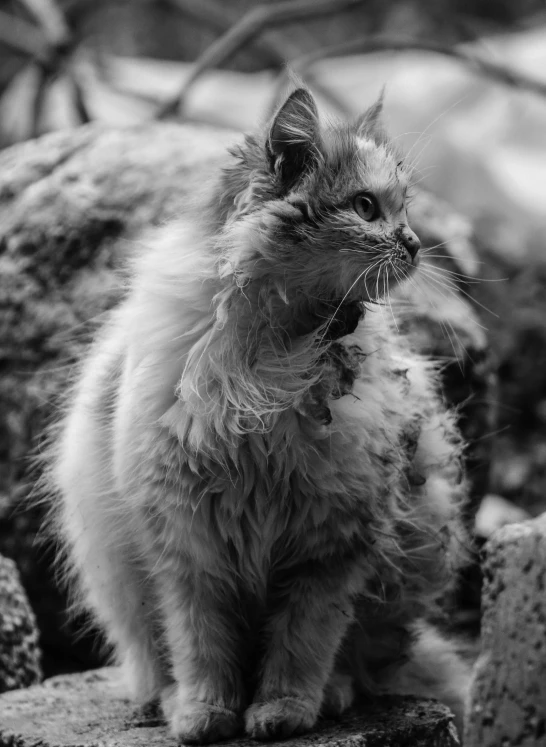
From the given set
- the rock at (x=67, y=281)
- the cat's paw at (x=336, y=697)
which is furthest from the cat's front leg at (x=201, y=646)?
the rock at (x=67, y=281)

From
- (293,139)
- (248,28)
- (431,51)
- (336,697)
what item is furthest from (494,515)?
(248,28)

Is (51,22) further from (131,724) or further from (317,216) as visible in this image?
(131,724)

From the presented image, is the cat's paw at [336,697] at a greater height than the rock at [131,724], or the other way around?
the cat's paw at [336,697]

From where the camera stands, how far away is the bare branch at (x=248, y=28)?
6.04 m

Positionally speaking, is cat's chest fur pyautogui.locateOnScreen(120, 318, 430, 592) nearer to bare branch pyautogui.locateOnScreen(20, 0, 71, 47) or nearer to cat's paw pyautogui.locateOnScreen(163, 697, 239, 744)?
cat's paw pyautogui.locateOnScreen(163, 697, 239, 744)

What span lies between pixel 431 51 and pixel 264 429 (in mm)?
4468

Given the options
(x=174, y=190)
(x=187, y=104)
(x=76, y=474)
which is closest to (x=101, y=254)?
(x=174, y=190)

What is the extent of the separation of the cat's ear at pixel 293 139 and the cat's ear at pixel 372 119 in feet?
0.80

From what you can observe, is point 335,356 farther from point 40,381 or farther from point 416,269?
point 40,381

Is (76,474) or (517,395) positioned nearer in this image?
(76,474)

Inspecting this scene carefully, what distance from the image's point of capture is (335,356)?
8.13ft

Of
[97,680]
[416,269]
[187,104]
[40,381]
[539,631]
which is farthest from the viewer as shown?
[187,104]

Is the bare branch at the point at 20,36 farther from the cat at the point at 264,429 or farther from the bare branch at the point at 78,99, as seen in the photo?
the cat at the point at 264,429

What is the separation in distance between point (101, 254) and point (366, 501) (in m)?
2.08
